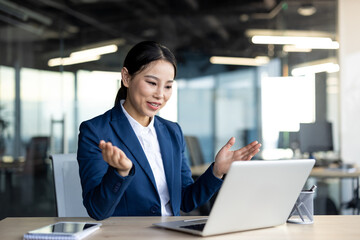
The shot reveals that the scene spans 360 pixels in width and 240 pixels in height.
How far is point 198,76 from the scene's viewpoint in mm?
7445

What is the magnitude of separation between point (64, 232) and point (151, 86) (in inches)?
27.6

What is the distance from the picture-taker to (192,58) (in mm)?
7426

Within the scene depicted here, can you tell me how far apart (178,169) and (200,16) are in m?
5.79

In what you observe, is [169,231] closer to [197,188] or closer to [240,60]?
[197,188]

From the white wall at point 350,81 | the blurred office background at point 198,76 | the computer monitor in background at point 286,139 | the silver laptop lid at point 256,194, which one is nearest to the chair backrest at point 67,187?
the silver laptop lid at point 256,194

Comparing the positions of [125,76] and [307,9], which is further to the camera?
[307,9]

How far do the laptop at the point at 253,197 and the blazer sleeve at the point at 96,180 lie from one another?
0.65 feet

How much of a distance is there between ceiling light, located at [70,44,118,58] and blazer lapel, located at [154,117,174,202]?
395cm

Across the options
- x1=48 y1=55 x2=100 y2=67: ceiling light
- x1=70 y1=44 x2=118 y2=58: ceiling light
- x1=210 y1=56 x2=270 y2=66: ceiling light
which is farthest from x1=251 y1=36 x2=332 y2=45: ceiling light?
x1=48 y1=55 x2=100 y2=67: ceiling light

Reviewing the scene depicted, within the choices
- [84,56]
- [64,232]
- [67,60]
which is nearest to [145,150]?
[64,232]

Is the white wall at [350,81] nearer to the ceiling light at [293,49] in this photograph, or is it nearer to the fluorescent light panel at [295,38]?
the fluorescent light panel at [295,38]

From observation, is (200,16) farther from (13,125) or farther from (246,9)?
(13,125)

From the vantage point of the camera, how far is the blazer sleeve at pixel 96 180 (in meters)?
1.63

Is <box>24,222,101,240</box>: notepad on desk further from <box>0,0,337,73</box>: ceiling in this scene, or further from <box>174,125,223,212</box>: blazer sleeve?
<box>0,0,337,73</box>: ceiling
